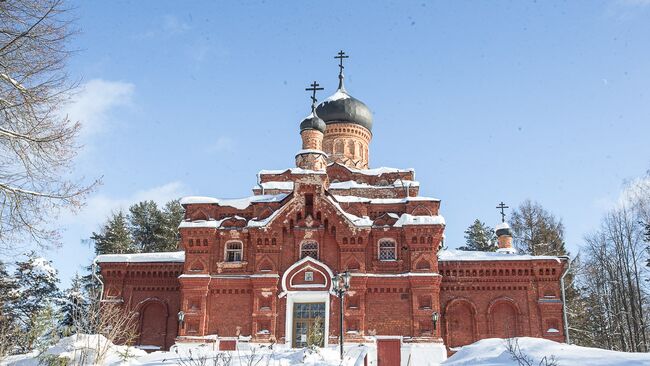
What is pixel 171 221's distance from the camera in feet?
148

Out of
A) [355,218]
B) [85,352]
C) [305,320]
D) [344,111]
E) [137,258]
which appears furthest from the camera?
[344,111]

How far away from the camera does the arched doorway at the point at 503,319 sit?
25.1 m

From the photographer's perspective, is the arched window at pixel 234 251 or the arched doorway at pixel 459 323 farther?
the arched doorway at pixel 459 323

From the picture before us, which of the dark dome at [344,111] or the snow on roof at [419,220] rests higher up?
the dark dome at [344,111]

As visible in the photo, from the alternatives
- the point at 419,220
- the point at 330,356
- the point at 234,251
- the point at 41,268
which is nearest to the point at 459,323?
the point at 419,220

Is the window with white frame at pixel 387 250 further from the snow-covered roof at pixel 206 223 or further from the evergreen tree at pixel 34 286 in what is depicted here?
the evergreen tree at pixel 34 286

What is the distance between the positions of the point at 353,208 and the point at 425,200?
2943 millimetres

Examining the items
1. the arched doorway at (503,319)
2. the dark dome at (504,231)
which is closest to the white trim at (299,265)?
the arched doorway at (503,319)

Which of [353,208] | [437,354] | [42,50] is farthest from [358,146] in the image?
[42,50]

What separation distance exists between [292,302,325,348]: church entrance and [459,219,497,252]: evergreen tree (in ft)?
80.0

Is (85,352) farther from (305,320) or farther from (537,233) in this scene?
(537,233)

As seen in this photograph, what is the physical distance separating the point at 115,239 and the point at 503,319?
27.6m

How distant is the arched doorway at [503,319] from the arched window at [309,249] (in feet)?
24.7

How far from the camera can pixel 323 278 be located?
24125 millimetres
